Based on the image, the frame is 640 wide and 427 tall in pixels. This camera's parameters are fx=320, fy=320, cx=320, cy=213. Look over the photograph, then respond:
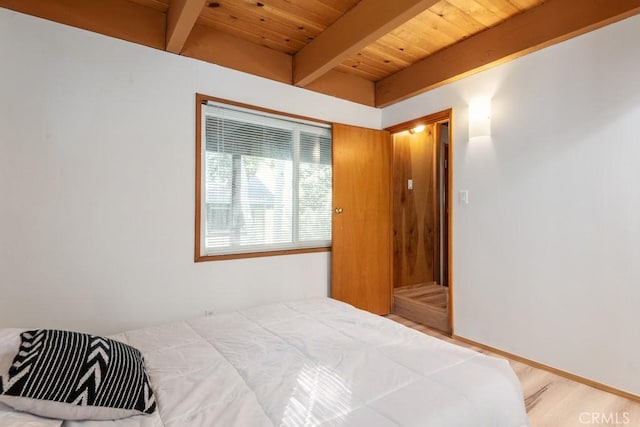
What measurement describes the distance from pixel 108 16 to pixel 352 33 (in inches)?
67.5

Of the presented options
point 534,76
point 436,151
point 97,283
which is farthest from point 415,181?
point 97,283

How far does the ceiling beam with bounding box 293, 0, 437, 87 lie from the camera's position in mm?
1950

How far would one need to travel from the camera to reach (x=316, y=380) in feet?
4.07

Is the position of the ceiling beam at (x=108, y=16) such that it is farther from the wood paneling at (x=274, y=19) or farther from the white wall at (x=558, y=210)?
the white wall at (x=558, y=210)

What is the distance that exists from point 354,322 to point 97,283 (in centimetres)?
176

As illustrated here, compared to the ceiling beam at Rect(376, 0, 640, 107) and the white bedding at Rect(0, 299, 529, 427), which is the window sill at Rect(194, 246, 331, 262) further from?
the ceiling beam at Rect(376, 0, 640, 107)

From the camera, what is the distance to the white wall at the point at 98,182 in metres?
1.98

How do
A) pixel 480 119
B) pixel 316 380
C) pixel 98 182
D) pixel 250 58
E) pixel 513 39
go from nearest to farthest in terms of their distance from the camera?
pixel 316 380 < pixel 98 182 < pixel 513 39 < pixel 480 119 < pixel 250 58

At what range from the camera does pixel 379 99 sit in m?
3.68

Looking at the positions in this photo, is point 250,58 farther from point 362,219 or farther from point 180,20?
point 362,219

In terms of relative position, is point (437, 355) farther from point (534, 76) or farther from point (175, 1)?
point (175, 1)

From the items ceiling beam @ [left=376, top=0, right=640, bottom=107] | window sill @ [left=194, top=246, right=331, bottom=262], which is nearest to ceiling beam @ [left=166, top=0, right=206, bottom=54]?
window sill @ [left=194, top=246, right=331, bottom=262]

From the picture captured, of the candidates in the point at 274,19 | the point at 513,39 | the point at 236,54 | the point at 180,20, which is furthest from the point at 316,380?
the point at 513,39

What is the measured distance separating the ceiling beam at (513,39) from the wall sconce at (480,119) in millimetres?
289
